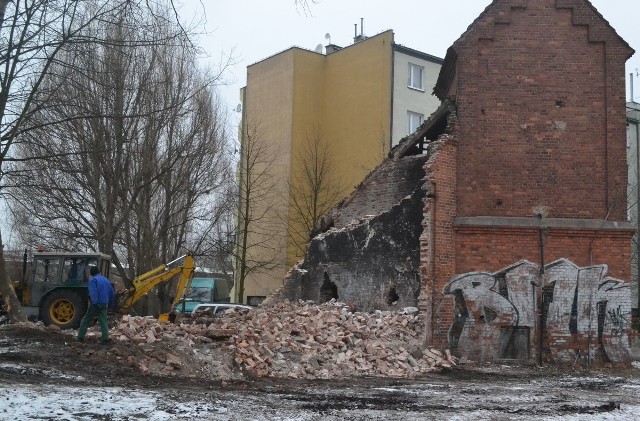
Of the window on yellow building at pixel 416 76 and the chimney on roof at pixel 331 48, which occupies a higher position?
the chimney on roof at pixel 331 48

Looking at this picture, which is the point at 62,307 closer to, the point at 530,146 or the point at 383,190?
the point at 383,190

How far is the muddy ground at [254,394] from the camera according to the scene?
359 inches

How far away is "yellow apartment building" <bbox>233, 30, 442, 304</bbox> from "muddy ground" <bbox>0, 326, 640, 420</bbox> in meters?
21.9

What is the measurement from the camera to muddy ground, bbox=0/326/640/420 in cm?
912

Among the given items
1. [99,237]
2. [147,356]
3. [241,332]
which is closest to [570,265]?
[241,332]

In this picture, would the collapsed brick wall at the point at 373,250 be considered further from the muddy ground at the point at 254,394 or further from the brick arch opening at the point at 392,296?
the muddy ground at the point at 254,394

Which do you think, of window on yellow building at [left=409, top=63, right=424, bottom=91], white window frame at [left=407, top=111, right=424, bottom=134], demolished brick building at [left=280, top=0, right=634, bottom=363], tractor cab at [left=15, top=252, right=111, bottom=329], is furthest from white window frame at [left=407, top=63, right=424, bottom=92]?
tractor cab at [left=15, top=252, right=111, bottom=329]

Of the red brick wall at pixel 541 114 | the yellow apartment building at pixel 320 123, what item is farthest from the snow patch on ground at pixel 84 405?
the yellow apartment building at pixel 320 123

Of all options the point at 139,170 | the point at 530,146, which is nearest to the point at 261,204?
the point at 139,170

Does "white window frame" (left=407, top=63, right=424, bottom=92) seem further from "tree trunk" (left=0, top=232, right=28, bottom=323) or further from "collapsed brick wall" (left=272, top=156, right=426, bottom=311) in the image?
"tree trunk" (left=0, top=232, right=28, bottom=323)

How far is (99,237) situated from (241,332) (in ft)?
38.8

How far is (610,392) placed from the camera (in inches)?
512

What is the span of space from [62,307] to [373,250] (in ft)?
27.3

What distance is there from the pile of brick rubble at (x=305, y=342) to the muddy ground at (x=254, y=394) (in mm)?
568
